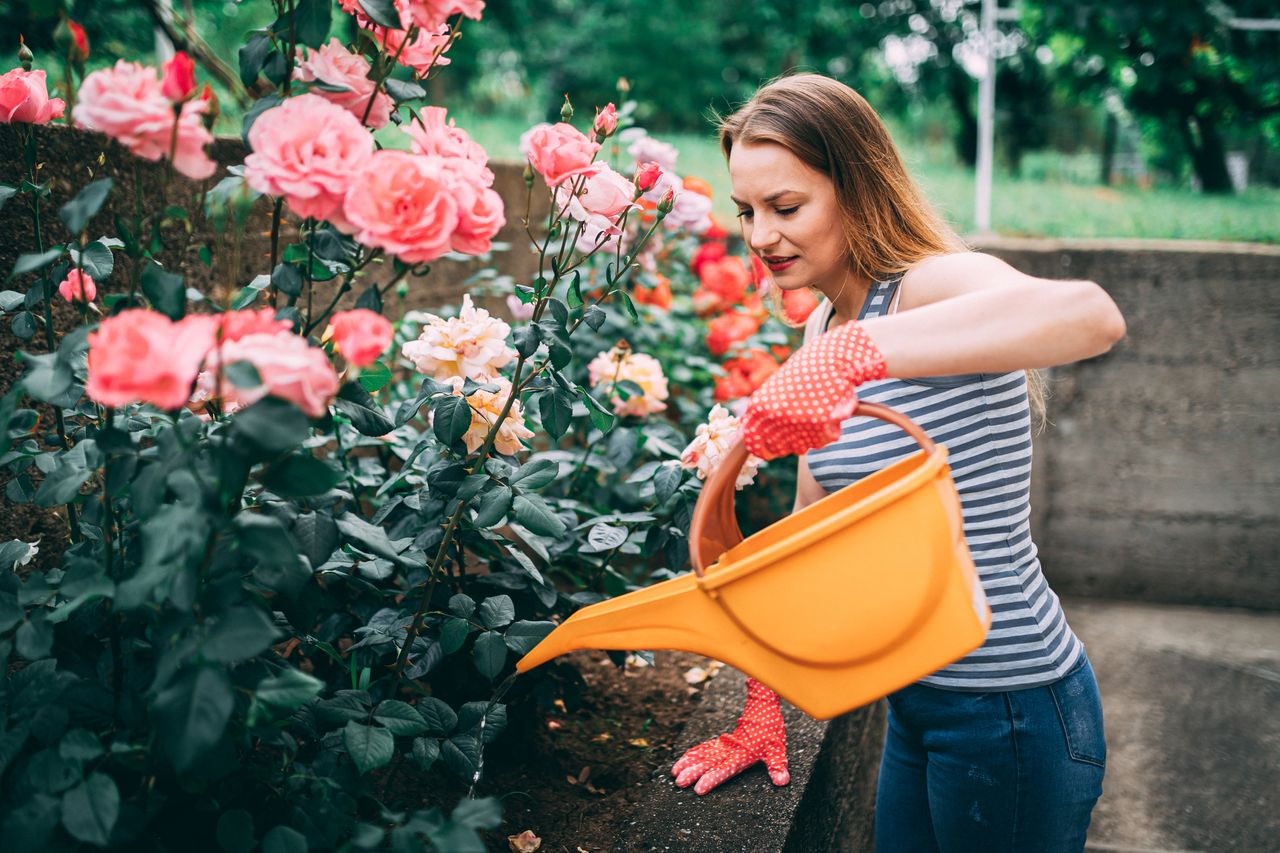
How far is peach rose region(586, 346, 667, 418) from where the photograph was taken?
1984 millimetres

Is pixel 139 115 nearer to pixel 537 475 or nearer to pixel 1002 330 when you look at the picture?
pixel 537 475

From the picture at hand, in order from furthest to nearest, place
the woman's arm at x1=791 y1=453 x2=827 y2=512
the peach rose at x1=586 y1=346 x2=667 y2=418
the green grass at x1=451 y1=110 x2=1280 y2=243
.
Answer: the green grass at x1=451 y1=110 x2=1280 y2=243
the peach rose at x1=586 y1=346 x2=667 y2=418
the woman's arm at x1=791 y1=453 x2=827 y2=512

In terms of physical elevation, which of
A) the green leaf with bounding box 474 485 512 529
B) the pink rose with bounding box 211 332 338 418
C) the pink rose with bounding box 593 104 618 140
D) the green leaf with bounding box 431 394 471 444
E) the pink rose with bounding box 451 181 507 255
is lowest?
the green leaf with bounding box 474 485 512 529

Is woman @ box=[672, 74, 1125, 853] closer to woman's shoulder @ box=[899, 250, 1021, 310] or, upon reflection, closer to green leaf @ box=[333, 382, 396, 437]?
woman's shoulder @ box=[899, 250, 1021, 310]

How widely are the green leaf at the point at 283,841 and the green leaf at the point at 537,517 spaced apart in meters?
0.50

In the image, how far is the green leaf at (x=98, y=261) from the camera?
1178 mm

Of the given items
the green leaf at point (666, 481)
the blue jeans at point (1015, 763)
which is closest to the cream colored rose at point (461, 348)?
the green leaf at point (666, 481)

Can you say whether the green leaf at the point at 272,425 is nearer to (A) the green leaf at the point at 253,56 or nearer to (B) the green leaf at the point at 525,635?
(A) the green leaf at the point at 253,56

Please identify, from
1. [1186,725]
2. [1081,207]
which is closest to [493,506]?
[1186,725]

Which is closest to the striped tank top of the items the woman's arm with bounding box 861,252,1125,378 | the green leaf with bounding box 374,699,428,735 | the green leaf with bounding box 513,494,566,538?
the woman's arm with bounding box 861,252,1125,378

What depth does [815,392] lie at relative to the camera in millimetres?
1007

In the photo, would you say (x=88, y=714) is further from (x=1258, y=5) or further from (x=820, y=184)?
(x=1258, y=5)

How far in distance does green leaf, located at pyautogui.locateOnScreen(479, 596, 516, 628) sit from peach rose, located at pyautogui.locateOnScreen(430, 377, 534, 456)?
0.77ft

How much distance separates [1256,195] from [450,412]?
5.55 metres
